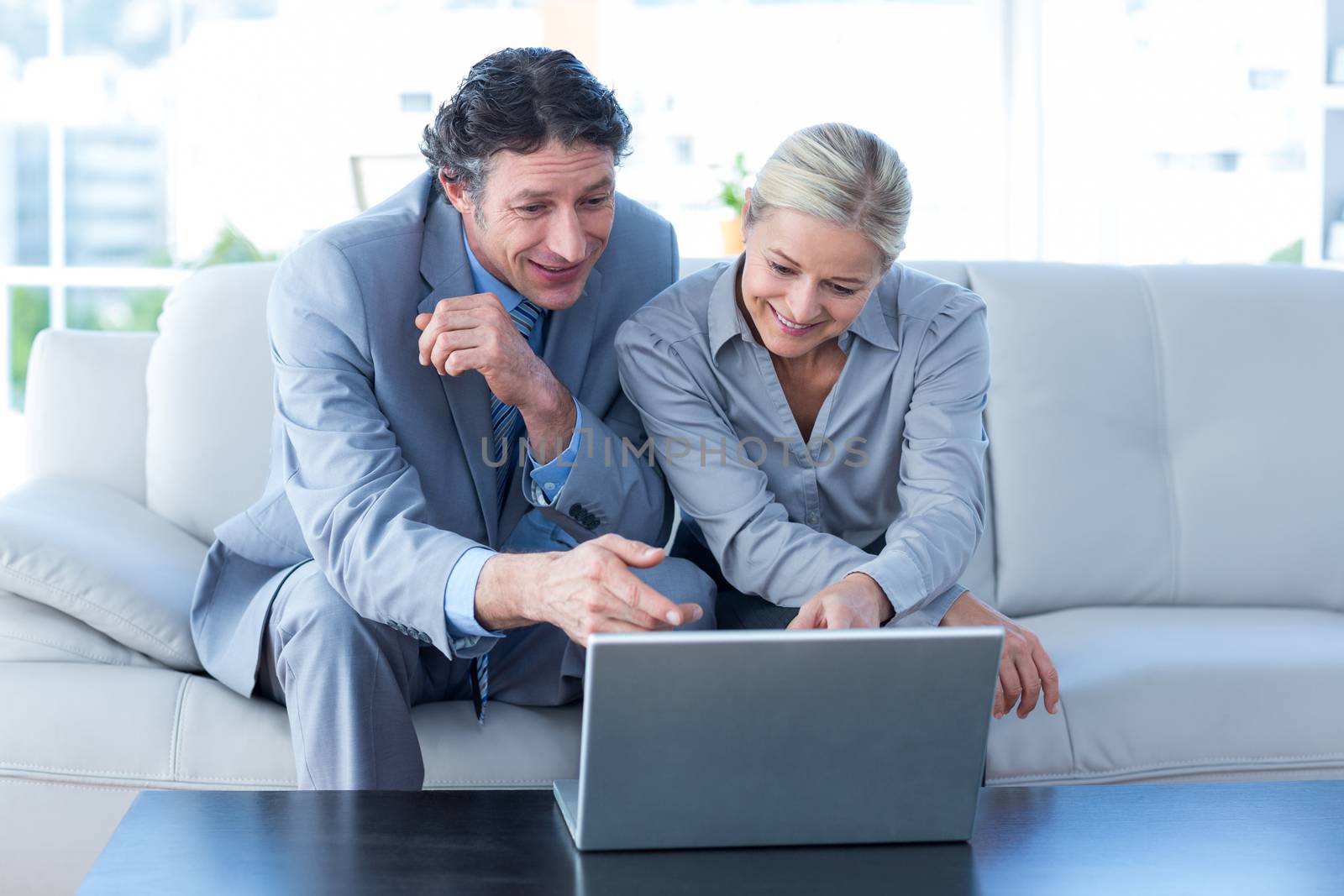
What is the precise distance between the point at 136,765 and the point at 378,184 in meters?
1.79

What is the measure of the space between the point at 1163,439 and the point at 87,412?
1814mm

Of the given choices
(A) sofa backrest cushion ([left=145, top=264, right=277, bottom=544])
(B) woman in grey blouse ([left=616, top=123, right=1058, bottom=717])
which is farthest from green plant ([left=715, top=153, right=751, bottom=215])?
(B) woman in grey blouse ([left=616, top=123, right=1058, bottom=717])

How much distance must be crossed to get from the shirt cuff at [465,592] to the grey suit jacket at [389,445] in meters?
0.01

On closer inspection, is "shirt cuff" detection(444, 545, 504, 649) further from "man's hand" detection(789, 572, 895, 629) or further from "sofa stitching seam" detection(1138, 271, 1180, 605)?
"sofa stitching seam" detection(1138, 271, 1180, 605)

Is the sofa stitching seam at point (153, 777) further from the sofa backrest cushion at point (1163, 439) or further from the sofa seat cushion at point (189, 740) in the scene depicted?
the sofa backrest cushion at point (1163, 439)

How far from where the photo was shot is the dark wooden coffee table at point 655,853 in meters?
0.88

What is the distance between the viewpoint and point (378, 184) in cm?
296

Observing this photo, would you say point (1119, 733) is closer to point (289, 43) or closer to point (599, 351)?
point (599, 351)

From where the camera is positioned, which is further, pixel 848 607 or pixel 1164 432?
pixel 1164 432

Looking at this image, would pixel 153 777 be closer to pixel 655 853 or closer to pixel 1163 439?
pixel 655 853

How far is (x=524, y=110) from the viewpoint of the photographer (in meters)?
1.48

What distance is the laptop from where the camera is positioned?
34.1 inches

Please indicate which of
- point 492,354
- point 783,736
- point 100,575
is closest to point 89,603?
point 100,575

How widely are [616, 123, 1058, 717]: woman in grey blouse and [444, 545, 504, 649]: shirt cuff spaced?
0.38 meters
